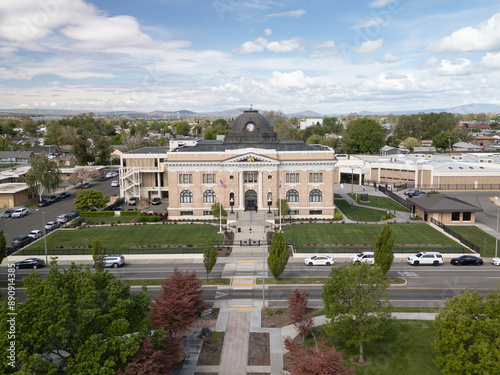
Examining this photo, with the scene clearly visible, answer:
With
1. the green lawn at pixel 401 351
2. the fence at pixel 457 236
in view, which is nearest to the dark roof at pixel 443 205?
the fence at pixel 457 236

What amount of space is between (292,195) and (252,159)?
934 centimetres

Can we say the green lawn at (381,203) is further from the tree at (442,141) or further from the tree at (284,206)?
the tree at (442,141)

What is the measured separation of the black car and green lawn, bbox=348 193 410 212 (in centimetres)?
2791

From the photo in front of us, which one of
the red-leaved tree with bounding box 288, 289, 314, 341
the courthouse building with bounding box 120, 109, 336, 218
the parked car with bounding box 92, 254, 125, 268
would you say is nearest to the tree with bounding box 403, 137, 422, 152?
the courthouse building with bounding box 120, 109, 336, 218

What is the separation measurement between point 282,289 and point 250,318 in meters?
7.33

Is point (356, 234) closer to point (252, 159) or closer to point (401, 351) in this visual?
point (252, 159)

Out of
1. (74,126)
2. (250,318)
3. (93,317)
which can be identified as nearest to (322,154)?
(250,318)

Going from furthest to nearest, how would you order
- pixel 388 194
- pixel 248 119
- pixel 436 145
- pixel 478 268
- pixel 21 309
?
pixel 436 145 < pixel 388 194 < pixel 248 119 < pixel 478 268 < pixel 21 309

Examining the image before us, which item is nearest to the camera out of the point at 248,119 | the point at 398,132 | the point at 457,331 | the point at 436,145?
the point at 457,331

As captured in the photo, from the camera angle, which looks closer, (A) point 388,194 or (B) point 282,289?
(B) point 282,289

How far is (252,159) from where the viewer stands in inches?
2729

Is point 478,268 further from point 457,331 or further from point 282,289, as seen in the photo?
point 457,331

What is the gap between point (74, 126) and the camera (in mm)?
193750

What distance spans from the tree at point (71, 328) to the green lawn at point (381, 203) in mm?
63851
